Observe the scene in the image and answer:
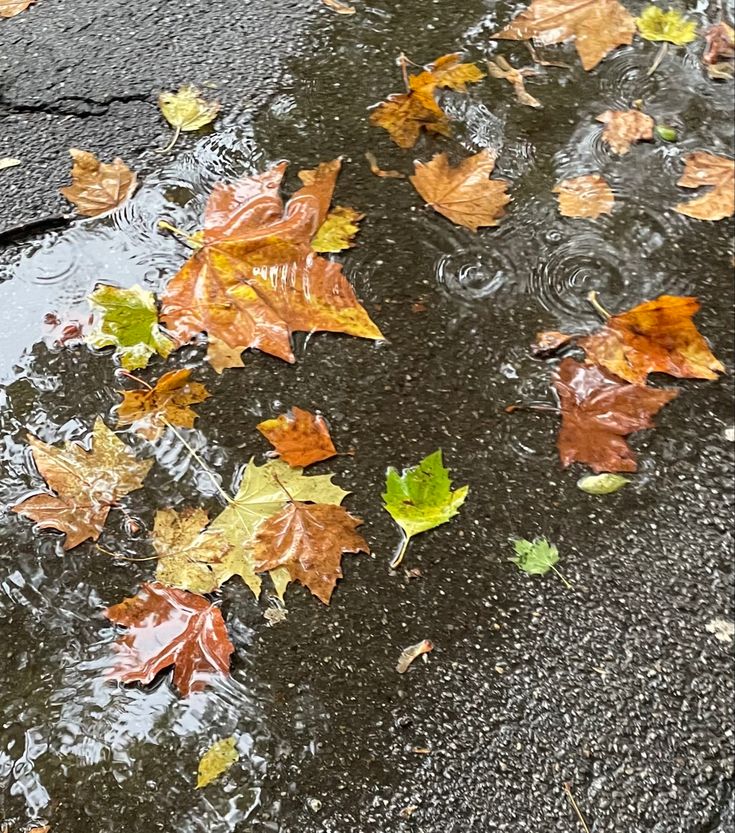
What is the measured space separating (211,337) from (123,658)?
0.72 metres

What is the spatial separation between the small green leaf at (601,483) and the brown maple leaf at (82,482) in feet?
3.05

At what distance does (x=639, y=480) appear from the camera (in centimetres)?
168

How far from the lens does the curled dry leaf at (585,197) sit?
6.55 ft

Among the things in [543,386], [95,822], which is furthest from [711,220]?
[95,822]

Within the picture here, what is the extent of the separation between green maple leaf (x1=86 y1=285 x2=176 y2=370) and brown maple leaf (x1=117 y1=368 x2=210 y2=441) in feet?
0.24

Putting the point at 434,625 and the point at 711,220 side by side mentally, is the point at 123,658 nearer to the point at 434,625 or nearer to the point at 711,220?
the point at 434,625

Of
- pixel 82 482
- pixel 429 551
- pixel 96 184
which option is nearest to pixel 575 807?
pixel 429 551

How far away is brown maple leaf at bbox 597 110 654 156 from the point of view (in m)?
2.11

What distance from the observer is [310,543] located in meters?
1.60

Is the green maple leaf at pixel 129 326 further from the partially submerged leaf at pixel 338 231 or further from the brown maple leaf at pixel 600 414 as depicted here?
the brown maple leaf at pixel 600 414

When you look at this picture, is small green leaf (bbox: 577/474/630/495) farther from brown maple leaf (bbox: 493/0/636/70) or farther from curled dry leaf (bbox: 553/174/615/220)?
brown maple leaf (bbox: 493/0/636/70)

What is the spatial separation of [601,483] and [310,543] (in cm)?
63

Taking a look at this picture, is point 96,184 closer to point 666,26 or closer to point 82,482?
point 82,482

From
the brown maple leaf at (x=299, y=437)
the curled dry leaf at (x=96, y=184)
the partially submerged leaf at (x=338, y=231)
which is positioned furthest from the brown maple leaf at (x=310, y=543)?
the curled dry leaf at (x=96, y=184)
